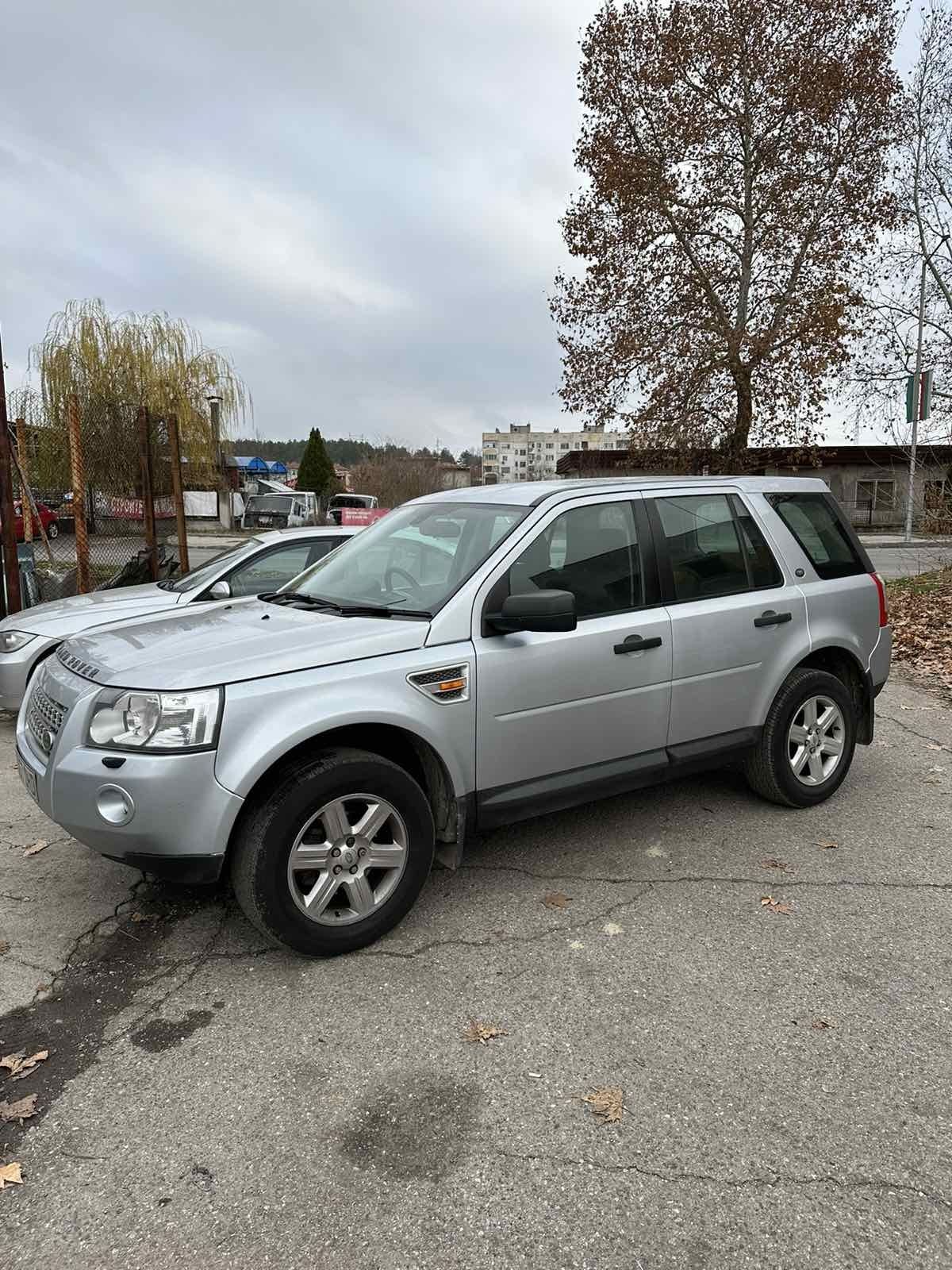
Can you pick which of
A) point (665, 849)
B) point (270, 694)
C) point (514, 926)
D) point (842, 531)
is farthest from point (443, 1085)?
point (842, 531)

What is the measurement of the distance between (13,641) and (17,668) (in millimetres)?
253

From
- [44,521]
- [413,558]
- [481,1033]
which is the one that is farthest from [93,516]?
[481,1033]

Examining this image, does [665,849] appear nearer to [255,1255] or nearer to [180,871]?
[180,871]

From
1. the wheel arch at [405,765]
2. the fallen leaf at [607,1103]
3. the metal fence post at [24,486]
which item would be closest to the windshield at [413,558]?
the wheel arch at [405,765]

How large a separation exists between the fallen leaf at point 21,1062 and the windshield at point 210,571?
4038 mm

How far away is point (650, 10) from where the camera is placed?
19.8 meters

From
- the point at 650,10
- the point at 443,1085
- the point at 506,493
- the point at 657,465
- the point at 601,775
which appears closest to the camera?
the point at 443,1085

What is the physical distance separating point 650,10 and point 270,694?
2274 centimetres

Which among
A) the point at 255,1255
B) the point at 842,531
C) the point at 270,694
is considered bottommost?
the point at 255,1255

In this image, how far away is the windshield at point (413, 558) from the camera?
3756mm

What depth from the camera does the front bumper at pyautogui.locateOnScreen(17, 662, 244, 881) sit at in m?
2.93

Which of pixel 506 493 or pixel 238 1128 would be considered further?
pixel 506 493

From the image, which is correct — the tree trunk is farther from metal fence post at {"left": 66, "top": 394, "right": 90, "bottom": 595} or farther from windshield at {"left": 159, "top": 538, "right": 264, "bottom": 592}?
windshield at {"left": 159, "top": 538, "right": 264, "bottom": 592}

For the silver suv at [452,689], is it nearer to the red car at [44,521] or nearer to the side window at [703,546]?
the side window at [703,546]
